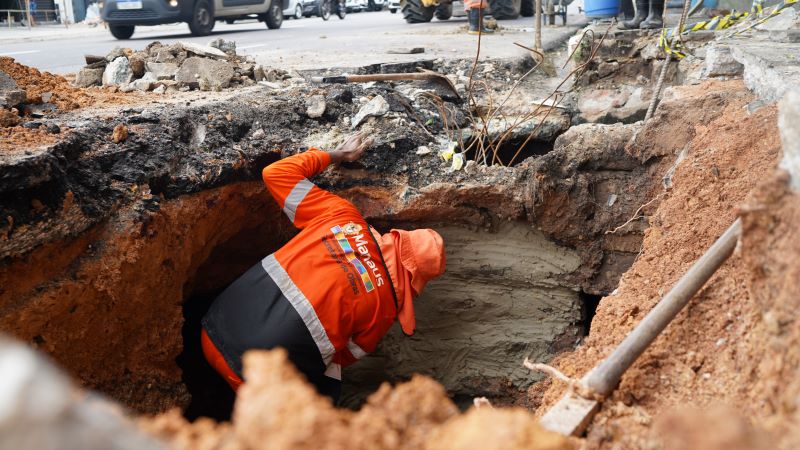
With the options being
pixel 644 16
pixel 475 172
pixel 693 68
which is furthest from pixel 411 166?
pixel 644 16

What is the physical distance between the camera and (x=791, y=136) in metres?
1.62

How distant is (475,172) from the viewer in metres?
4.06

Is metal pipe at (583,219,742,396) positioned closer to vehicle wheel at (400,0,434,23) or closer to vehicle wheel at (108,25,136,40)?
vehicle wheel at (108,25,136,40)

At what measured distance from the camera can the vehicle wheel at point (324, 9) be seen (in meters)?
22.8

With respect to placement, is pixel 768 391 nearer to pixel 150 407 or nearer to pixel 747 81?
pixel 747 81

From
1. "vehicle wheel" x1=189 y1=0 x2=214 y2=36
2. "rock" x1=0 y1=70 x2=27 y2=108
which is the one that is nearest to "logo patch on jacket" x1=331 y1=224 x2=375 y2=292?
"rock" x1=0 y1=70 x2=27 y2=108

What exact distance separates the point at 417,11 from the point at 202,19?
491 centimetres

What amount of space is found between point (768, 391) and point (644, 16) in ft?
20.7

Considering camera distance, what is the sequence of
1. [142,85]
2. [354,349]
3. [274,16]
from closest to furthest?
[354,349] < [142,85] < [274,16]

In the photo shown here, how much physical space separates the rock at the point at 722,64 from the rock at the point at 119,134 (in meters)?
3.61

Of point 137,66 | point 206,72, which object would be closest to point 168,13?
point 137,66

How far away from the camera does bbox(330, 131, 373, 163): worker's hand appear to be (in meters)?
3.88

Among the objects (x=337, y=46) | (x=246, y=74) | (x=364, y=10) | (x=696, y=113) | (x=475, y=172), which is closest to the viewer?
(x=696, y=113)

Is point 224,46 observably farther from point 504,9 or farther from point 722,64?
point 504,9
